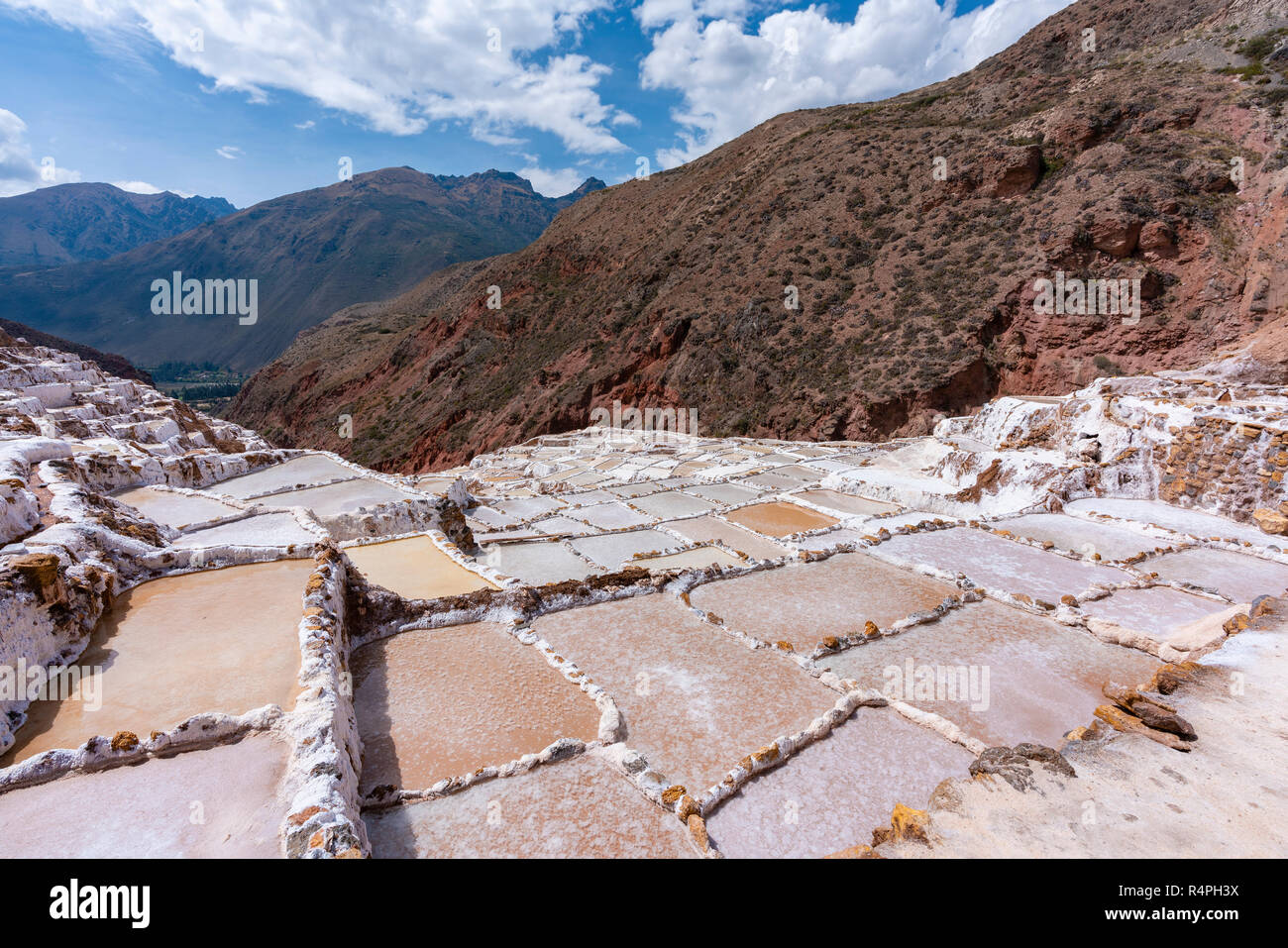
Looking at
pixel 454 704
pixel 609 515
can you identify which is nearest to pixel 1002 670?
pixel 454 704

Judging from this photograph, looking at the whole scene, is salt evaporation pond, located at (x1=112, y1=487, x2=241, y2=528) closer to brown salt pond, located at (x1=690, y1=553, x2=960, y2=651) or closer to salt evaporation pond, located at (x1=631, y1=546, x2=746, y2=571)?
salt evaporation pond, located at (x1=631, y1=546, x2=746, y2=571)

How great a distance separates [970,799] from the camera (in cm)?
377

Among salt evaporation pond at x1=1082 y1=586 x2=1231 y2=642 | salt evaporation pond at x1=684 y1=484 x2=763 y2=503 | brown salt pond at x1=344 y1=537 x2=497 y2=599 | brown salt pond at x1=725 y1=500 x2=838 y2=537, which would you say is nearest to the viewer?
salt evaporation pond at x1=1082 y1=586 x2=1231 y2=642

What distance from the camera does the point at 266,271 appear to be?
152 meters

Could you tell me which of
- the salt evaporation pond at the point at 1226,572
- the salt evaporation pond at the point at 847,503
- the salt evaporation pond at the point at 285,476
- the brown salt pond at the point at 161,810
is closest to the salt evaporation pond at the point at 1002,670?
the salt evaporation pond at the point at 1226,572

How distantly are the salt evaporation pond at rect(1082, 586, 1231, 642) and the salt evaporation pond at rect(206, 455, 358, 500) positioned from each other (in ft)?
44.5

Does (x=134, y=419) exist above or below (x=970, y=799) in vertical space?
above

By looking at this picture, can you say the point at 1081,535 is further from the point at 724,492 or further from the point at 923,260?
the point at 923,260

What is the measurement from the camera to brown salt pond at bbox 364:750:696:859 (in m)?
3.54

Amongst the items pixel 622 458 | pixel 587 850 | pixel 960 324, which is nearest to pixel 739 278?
pixel 960 324

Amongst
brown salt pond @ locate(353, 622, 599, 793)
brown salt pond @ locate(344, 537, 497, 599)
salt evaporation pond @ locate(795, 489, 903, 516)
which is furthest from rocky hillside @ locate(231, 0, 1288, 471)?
brown salt pond @ locate(344, 537, 497, 599)

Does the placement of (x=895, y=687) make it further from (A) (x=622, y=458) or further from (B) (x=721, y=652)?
(A) (x=622, y=458)

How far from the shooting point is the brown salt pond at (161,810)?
3.03 m
